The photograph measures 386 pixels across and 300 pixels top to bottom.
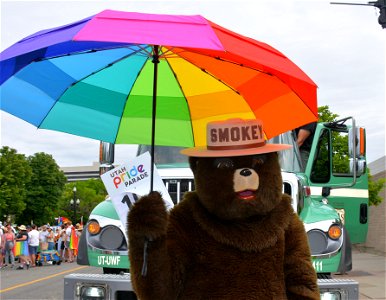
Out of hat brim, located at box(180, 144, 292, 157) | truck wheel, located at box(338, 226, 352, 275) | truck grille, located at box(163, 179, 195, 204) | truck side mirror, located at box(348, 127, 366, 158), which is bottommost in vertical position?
truck wheel, located at box(338, 226, 352, 275)

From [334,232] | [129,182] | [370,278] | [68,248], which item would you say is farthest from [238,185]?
[68,248]

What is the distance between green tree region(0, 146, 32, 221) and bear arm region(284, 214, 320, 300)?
168 ft

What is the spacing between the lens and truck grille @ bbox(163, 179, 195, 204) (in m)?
5.88

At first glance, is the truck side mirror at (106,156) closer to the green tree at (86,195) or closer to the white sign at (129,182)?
the white sign at (129,182)

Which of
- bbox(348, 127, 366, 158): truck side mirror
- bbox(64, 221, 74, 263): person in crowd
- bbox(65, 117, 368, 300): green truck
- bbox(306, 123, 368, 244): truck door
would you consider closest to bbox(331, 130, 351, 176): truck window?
bbox(306, 123, 368, 244): truck door

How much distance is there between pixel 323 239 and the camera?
209 inches

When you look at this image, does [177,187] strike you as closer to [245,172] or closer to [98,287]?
[98,287]

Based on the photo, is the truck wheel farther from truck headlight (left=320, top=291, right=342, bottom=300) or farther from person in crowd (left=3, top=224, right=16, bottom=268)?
person in crowd (left=3, top=224, right=16, bottom=268)

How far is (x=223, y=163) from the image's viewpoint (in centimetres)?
331

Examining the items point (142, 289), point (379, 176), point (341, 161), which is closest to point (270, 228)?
point (142, 289)

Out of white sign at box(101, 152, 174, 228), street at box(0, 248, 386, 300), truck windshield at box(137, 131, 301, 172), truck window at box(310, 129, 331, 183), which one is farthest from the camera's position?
street at box(0, 248, 386, 300)

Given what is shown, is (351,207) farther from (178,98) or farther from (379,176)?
(379,176)

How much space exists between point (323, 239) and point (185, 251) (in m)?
2.40

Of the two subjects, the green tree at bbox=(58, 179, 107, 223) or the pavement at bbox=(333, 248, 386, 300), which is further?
the green tree at bbox=(58, 179, 107, 223)
